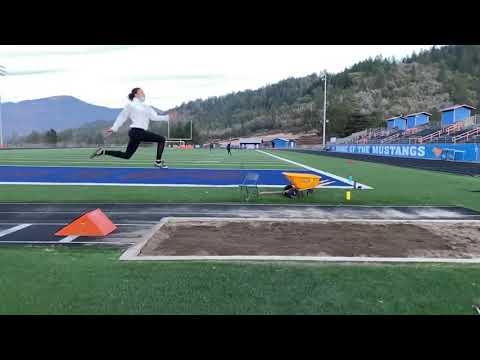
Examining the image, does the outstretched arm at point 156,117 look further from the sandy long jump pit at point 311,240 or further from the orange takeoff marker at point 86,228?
the orange takeoff marker at point 86,228

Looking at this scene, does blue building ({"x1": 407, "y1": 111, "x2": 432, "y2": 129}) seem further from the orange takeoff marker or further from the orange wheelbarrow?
the orange takeoff marker

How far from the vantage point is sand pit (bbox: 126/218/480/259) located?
887cm

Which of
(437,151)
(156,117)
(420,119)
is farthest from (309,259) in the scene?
(420,119)

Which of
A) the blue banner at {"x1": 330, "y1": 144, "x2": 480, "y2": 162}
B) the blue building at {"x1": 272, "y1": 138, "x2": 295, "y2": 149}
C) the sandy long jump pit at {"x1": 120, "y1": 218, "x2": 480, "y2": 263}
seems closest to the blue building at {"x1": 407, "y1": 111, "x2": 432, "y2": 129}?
the blue banner at {"x1": 330, "y1": 144, "x2": 480, "y2": 162}

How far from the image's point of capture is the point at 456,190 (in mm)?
19891

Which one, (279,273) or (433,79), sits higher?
(433,79)

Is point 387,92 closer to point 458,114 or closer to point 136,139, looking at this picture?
point 458,114

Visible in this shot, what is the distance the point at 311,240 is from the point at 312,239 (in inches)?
3.8

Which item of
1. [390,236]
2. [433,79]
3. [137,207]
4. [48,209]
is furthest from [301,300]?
[433,79]

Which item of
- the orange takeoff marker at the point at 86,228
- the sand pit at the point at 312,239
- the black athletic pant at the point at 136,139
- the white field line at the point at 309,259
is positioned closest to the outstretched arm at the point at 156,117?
the black athletic pant at the point at 136,139

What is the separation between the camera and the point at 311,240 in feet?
32.8

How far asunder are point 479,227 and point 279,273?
766cm
